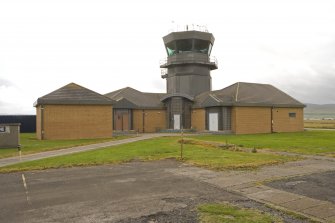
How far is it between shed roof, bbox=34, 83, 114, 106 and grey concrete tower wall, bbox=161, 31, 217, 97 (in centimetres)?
1574

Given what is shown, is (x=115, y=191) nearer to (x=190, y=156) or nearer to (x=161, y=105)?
(x=190, y=156)

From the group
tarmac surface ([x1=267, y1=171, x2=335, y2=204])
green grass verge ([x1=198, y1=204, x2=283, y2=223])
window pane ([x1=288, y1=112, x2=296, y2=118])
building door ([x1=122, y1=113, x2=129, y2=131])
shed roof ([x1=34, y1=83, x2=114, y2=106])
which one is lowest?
green grass verge ([x1=198, y1=204, x2=283, y2=223])

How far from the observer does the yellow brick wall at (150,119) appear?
4316 centimetres

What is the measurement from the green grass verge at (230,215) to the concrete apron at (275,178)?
0.89 metres

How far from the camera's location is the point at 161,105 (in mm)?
45469

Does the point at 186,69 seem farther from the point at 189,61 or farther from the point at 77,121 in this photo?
the point at 77,121

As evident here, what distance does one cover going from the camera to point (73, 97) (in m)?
32.9

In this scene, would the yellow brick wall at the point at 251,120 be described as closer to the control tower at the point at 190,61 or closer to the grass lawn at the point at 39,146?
the control tower at the point at 190,61

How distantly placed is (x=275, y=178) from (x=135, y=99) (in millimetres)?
34571

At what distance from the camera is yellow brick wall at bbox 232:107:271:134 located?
38.5 m

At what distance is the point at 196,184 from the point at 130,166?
15.3ft

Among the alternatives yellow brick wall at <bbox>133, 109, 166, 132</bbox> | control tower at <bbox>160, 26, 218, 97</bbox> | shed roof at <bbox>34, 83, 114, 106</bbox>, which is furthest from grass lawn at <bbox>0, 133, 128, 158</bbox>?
control tower at <bbox>160, 26, 218, 97</bbox>

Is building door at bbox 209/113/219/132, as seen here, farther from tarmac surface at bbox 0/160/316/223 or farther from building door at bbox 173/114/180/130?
tarmac surface at bbox 0/160/316/223

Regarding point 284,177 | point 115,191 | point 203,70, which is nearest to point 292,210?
point 284,177
